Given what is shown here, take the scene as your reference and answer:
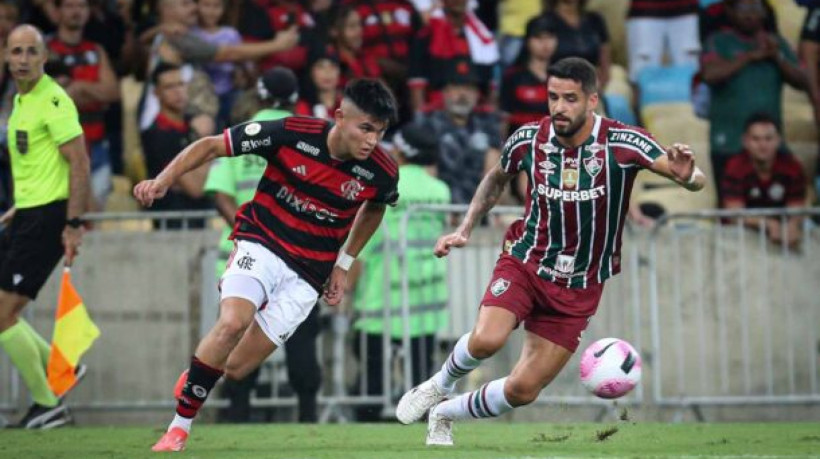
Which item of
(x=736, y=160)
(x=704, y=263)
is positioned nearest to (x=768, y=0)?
(x=736, y=160)

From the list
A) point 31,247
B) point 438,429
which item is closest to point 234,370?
point 438,429

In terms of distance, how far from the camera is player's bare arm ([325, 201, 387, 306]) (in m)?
11.3

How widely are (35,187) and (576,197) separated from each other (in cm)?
456

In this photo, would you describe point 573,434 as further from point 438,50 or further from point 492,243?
point 438,50

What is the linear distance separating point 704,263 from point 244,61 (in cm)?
473

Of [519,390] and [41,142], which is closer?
[519,390]

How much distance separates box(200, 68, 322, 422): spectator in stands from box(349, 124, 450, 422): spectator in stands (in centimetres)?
82

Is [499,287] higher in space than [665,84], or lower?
lower

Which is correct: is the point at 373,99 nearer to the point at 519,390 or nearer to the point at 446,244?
the point at 446,244

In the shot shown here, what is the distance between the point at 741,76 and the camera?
656 inches

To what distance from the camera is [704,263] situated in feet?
49.2

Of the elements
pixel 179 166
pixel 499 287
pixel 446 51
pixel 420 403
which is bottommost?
pixel 420 403

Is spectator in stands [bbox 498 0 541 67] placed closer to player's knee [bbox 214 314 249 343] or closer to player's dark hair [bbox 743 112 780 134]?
player's dark hair [bbox 743 112 780 134]

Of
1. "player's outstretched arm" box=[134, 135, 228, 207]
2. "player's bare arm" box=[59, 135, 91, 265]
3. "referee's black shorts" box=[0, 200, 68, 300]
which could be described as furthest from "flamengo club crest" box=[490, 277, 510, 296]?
"referee's black shorts" box=[0, 200, 68, 300]
